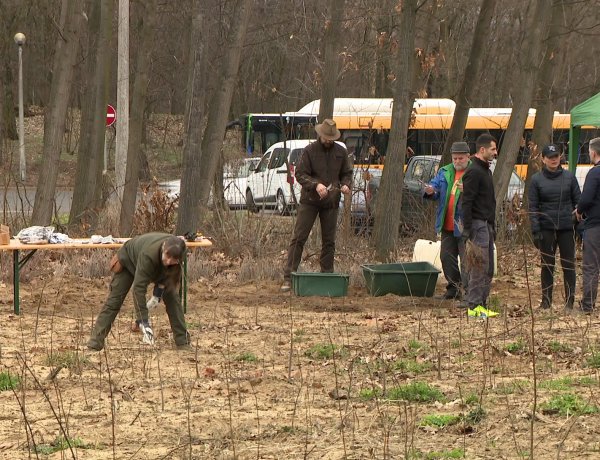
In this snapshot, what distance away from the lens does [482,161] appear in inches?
435

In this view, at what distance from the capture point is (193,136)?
15.2 metres

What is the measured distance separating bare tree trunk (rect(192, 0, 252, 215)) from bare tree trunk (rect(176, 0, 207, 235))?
0.51m

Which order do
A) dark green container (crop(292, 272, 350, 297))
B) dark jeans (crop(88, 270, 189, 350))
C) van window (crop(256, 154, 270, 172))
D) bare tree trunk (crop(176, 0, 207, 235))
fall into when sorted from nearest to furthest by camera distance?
1. dark jeans (crop(88, 270, 189, 350))
2. dark green container (crop(292, 272, 350, 297))
3. bare tree trunk (crop(176, 0, 207, 235))
4. van window (crop(256, 154, 270, 172))

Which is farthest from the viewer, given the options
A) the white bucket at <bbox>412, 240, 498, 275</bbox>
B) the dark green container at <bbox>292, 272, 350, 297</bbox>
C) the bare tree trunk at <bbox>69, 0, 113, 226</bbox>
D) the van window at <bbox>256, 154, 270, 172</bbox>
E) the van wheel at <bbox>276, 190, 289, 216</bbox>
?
the van window at <bbox>256, 154, 270, 172</bbox>

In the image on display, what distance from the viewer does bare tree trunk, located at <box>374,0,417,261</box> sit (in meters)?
15.3

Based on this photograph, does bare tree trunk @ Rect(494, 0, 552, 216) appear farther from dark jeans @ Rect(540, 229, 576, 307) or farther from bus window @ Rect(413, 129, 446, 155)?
bus window @ Rect(413, 129, 446, 155)

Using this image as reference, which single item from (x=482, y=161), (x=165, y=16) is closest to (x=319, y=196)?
(x=482, y=161)

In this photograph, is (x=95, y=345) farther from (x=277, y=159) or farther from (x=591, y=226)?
(x=277, y=159)

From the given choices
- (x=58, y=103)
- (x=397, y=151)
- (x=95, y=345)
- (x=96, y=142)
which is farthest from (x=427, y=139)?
(x=95, y=345)

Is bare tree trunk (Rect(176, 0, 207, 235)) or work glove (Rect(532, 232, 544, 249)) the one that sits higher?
bare tree trunk (Rect(176, 0, 207, 235))

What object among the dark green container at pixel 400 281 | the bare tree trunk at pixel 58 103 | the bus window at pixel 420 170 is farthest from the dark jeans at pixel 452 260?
the bus window at pixel 420 170

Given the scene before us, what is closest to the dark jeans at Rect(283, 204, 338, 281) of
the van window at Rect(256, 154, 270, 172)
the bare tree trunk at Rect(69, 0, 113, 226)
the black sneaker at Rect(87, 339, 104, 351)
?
the black sneaker at Rect(87, 339, 104, 351)

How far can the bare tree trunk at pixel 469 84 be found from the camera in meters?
18.3

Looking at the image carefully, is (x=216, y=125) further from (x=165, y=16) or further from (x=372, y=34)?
(x=165, y=16)
